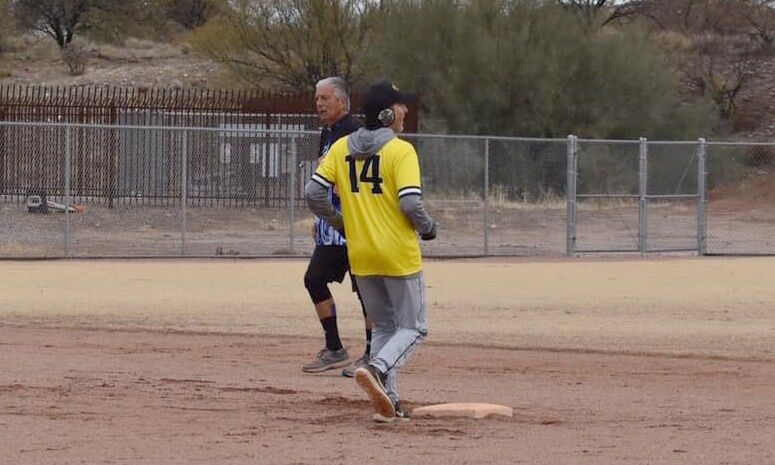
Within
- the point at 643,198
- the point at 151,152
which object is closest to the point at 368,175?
the point at 643,198

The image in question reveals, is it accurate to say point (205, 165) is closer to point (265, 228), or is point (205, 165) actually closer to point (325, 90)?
point (265, 228)

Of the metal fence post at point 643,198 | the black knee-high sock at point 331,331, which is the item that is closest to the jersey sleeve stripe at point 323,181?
the black knee-high sock at point 331,331

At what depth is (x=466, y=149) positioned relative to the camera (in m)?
27.8

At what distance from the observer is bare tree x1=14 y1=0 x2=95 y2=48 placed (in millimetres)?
59500

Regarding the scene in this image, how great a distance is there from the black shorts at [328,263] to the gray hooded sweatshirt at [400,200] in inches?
73.7

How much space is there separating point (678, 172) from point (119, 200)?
35.3ft

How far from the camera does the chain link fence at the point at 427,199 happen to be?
2488cm

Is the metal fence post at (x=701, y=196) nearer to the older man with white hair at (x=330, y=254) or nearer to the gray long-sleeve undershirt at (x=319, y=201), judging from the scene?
the older man with white hair at (x=330, y=254)

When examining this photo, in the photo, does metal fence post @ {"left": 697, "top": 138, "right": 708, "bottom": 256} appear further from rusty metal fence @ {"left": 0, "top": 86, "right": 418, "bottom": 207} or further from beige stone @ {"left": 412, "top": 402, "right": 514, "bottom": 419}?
beige stone @ {"left": 412, "top": 402, "right": 514, "bottom": 419}

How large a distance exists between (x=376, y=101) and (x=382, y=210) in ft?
2.02

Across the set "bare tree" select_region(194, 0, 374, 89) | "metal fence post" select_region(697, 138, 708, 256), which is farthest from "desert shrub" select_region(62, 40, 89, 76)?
"metal fence post" select_region(697, 138, 708, 256)

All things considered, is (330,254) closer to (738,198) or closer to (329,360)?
(329,360)

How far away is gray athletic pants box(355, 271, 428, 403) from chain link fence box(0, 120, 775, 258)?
52.0 feet

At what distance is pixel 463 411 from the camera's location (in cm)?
816
